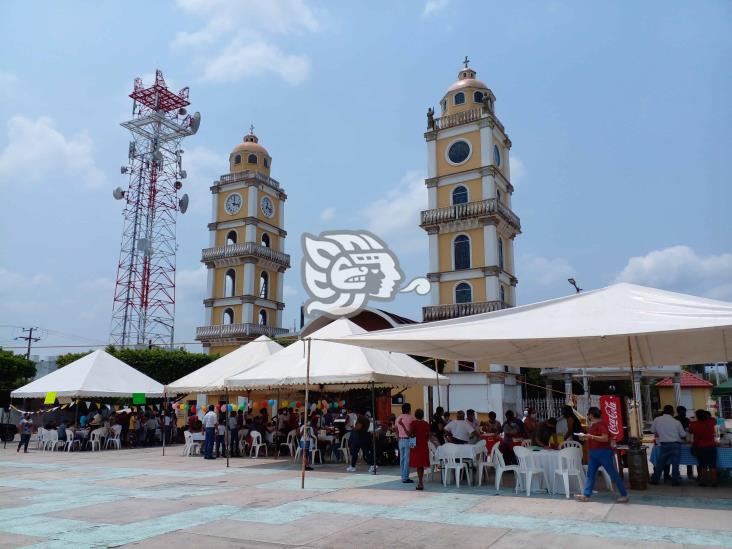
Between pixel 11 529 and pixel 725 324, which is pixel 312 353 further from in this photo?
pixel 725 324

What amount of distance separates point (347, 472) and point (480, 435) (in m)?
2.89

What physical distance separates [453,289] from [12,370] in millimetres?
25048

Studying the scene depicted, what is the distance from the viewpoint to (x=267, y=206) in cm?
4547

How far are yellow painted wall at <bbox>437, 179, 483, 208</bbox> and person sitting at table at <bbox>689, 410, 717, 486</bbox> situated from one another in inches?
983

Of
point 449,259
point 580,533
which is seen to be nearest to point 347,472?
point 580,533

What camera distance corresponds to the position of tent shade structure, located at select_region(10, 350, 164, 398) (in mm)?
19672

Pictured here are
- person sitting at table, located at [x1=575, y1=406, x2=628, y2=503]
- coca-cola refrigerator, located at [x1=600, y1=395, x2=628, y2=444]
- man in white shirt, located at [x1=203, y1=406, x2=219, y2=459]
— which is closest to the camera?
person sitting at table, located at [x1=575, y1=406, x2=628, y2=503]

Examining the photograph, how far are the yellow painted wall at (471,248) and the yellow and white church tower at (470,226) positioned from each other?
2.2 inches

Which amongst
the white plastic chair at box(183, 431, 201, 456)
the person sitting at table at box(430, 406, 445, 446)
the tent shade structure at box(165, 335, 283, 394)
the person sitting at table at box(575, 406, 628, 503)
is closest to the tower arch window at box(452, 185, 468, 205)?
the tent shade structure at box(165, 335, 283, 394)

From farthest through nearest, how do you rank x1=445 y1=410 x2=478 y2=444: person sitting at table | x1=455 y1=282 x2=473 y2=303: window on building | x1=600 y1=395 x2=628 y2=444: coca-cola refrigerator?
x1=455 y1=282 x2=473 y2=303: window on building → x1=600 y1=395 x2=628 y2=444: coca-cola refrigerator → x1=445 y1=410 x2=478 y2=444: person sitting at table

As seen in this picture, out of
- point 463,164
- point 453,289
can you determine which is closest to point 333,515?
point 453,289

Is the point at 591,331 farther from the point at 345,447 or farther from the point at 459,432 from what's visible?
the point at 345,447

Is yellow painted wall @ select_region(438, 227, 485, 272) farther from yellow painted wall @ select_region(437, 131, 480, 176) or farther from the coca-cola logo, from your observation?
the coca-cola logo

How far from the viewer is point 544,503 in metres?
8.21
